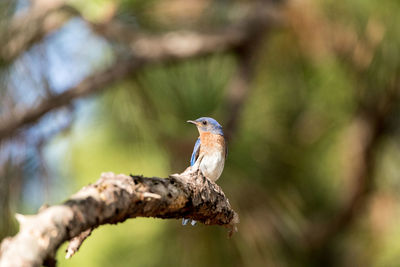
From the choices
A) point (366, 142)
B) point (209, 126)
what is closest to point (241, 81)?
point (366, 142)

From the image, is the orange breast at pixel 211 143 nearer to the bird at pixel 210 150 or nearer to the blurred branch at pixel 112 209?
the bird at pixel 210 150

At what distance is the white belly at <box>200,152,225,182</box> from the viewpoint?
2402 millimetres

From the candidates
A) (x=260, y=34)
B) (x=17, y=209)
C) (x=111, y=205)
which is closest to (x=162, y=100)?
(x=260, y=34)

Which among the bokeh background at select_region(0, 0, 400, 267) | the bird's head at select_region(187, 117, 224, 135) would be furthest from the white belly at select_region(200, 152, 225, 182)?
the bokeh background at select_region(0, 0, 400, 267)

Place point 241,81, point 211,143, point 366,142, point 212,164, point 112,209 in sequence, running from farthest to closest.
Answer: point 366,142, point 241,81, point 211,143, point 212,164, point 112,209

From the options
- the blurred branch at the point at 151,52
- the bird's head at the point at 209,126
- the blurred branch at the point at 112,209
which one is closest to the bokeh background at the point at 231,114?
the blurred branch at the point at 151,52

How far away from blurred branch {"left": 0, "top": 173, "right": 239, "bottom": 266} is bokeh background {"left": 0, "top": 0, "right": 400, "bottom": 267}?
2137mm

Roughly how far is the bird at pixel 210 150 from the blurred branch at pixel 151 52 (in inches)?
64.1

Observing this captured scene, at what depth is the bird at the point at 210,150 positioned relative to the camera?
241cm

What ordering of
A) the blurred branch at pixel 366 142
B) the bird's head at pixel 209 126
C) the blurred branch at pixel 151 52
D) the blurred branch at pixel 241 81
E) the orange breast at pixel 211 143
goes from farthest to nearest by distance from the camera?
the blurred branch at pixel 366 142
the blurred branch at pixel 241 81
the blurred branch at pixel 151 52
the bird's head at pixel 209 126
the orange breast at pixel 211 143

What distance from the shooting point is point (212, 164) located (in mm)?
2414

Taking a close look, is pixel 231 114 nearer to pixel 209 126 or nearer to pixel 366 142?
pixel 366 142

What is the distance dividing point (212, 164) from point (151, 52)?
7.80 feet

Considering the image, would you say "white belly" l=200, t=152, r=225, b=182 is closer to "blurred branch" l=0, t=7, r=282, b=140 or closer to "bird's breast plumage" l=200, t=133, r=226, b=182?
"bird's breast plumage" l=200, t=133, r=226, b=182
